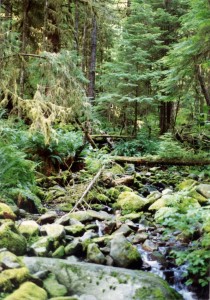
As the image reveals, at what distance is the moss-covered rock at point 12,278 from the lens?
3814 mm

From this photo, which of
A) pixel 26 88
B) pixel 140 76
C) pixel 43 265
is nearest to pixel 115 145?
pixel 140 76

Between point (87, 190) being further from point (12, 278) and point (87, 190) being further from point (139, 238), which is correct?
point (12, 278)

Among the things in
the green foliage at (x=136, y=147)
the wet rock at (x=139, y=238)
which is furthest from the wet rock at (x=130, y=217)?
the green foliage at (x=136, y=147)

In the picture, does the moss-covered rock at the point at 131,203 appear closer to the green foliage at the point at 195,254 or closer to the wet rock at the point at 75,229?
the wet rock at the point at 75,229

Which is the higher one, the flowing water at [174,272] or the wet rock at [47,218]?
the wet rock at [47,218]

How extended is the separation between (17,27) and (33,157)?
556 cm

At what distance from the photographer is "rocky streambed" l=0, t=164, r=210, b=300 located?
4.10 meters

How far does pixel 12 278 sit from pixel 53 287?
523 millimetres

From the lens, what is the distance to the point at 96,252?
501cm

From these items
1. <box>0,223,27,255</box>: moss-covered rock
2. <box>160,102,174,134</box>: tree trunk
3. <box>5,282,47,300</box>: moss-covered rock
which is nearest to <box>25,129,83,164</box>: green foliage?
<box>0,223,27,255</box>: moss-covered rock

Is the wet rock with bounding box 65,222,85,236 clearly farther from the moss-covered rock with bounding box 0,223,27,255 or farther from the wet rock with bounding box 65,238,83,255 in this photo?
the moss-covered rock with bounding box 0,223,27,255

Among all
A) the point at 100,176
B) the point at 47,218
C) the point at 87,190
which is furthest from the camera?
the point at 100,176

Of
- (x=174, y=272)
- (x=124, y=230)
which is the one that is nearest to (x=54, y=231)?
(x=124, y=230)

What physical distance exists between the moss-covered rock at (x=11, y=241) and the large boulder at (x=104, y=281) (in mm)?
286
